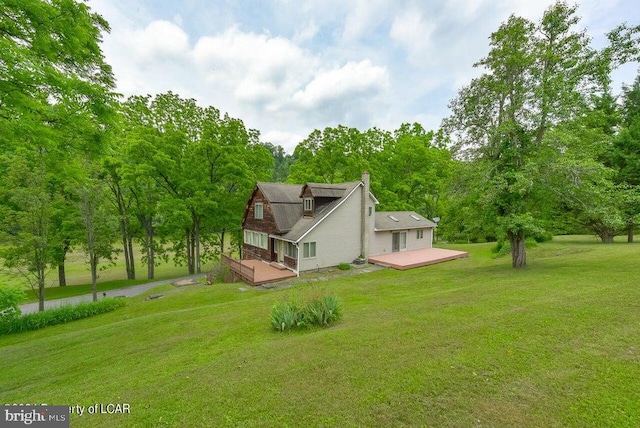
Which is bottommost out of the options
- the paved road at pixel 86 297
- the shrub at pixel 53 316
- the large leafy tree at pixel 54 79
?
the paved road at pixel 86 297

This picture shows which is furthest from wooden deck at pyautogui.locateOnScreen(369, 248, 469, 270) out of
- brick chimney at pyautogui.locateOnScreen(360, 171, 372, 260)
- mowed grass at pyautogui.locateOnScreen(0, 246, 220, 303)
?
mowed grass at pyautogui.locateOnScreen(0, 246, 220, 303)

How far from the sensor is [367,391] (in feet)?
13.5

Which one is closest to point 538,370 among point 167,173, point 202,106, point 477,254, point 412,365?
point 412,365

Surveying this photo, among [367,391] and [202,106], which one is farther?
[202,106]

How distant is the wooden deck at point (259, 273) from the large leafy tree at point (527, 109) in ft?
40.9

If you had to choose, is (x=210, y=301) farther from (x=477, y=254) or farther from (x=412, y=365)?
(x=477, y=254)

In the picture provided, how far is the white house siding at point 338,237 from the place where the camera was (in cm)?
1872

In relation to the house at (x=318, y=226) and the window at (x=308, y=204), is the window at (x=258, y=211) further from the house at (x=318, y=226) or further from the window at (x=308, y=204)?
the window at (x=308, y=204)

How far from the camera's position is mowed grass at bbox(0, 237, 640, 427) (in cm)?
373

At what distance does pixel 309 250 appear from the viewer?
60.7 ft

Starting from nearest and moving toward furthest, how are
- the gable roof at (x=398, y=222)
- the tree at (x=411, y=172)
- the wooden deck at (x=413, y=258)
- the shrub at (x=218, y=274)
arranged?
the wooden deck at (x=413, y=258) → the shrub at (x=218, y=274) → the gable roof at (x=398, y=222) → the tree at (x=411, y=172)

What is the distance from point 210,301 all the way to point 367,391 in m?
11.8

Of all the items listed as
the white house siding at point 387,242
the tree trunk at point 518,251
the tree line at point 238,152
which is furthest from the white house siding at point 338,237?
the tree trunk at point 518,251

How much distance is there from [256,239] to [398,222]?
1222cm
